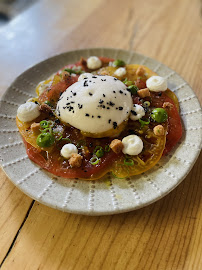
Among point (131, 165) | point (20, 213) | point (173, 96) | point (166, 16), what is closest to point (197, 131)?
point (173, 96)

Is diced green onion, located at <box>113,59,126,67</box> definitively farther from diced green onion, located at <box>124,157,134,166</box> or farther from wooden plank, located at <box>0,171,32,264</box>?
wooden plank, located at <box>0,171,32,264</box>

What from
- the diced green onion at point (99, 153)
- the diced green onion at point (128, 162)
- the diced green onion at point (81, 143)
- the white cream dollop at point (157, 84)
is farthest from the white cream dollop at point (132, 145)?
the white cream dollop at point (157, 84)

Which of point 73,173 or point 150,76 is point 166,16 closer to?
point 150,76

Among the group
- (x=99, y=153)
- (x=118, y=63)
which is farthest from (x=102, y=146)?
(x=118, y=63)

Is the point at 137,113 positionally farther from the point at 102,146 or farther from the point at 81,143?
the point at 81,143

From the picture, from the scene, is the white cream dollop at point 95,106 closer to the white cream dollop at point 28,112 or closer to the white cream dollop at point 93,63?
the white cream dollop at point 28,112
